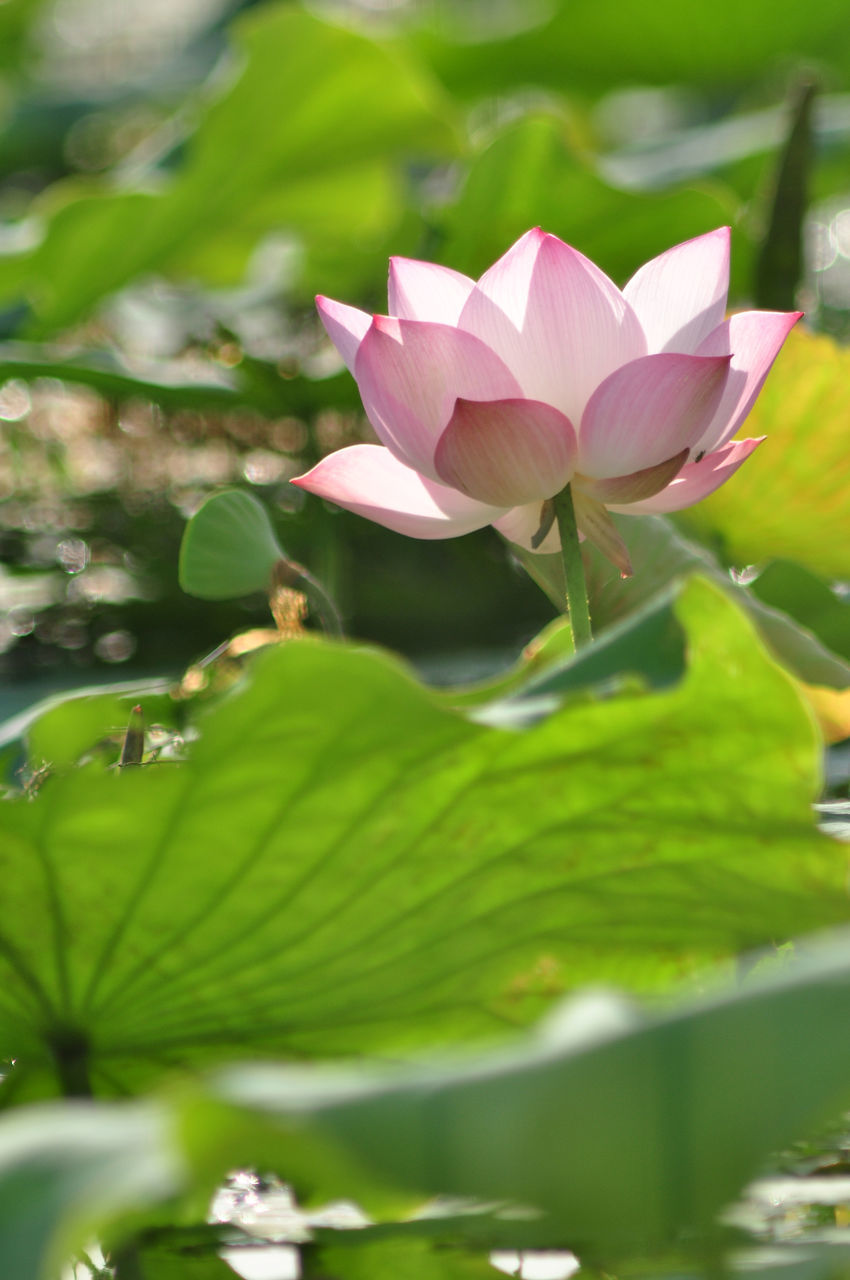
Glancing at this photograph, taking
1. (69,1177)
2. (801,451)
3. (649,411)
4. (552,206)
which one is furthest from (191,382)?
(69,1177)

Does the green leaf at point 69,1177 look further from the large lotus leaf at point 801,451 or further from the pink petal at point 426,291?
the large lotus leaf at point 801,451

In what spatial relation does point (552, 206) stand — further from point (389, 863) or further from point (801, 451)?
point (389, 863)

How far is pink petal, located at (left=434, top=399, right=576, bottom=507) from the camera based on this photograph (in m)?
0.28

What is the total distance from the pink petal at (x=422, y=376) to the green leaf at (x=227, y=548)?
0.08 meters

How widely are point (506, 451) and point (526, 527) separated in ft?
0.18

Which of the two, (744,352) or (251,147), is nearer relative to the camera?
(744,352)

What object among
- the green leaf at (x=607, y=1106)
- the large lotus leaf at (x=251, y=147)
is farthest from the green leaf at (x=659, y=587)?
the large lotus leaf at (x=251, y=147)

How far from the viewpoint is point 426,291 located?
12.4 inches

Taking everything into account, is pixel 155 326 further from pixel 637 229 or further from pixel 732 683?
pixel 732 683

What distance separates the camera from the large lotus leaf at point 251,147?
2.95 feet

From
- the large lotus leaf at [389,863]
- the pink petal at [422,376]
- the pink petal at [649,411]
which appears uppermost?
the pink petal at [422,376]

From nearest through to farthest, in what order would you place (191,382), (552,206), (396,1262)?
(396,1262) → (191,382) → (552,206)

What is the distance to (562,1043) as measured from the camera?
162mm

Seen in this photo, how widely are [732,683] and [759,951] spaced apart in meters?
0.08
